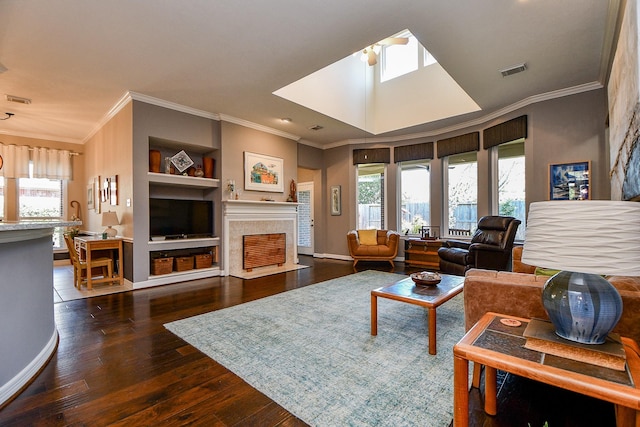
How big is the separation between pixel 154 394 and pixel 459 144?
613cm

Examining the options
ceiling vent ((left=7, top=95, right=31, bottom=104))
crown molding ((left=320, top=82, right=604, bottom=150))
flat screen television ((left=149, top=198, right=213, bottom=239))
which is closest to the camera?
crown molding ((left=320, top=82, right=604, bottom=150))

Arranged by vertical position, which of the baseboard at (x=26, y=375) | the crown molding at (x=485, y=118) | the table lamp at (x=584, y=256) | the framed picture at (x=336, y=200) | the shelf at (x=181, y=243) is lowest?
the baseboard at (x=26, y=375)

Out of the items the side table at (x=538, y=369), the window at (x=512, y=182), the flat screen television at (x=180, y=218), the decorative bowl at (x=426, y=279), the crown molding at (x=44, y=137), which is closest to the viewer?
the side table at (x=538, y=369)

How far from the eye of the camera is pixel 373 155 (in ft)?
22.9

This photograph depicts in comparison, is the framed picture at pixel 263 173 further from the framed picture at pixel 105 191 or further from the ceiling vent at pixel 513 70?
the ceiling vent at pixel 513 70

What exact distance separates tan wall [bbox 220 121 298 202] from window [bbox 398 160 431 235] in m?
2.61

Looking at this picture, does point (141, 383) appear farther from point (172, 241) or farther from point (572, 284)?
point (172, 241)

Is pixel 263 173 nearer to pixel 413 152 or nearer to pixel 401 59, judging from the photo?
pixel 413 152

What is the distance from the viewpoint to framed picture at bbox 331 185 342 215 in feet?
24.0

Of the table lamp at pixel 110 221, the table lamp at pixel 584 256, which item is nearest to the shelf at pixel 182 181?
the table lamp at pixel 110 221

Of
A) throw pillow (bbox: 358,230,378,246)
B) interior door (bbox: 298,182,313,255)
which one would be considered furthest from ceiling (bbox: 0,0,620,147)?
interior door (bbox: 298,182,313,255)

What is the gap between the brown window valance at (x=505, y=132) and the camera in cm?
469

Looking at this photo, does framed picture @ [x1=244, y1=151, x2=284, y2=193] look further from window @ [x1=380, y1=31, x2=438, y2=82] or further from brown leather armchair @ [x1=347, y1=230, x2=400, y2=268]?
window @ [x1=380, y1=31, x2=438, y2=82]

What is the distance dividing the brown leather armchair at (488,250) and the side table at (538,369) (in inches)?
132
